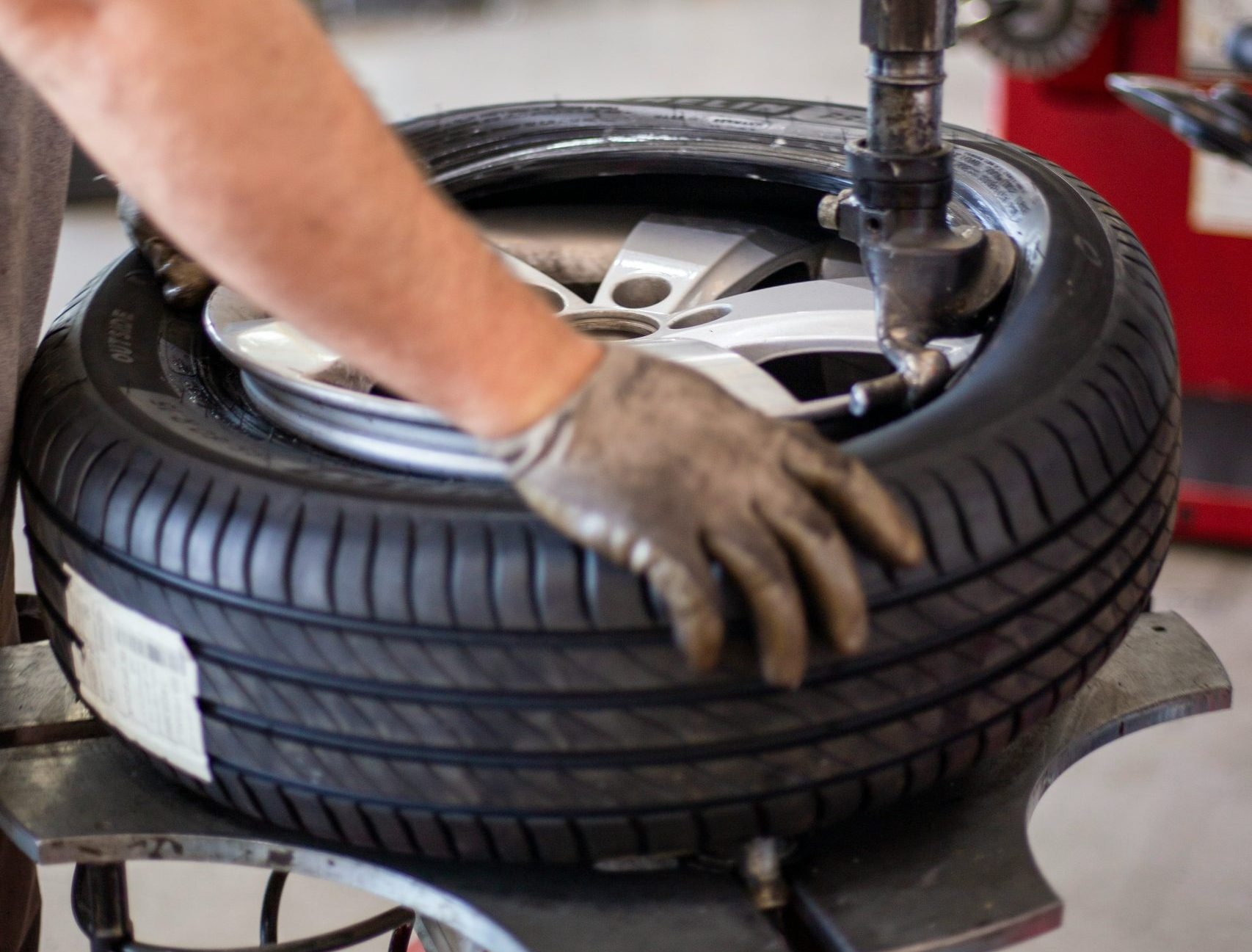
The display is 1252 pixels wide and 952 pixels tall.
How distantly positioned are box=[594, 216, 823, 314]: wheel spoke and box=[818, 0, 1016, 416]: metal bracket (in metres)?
0.20

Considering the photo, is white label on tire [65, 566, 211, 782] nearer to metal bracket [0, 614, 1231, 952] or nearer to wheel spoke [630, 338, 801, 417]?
metal bracket [0, 614, 1231, 952]

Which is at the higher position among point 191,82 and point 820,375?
point 191,82

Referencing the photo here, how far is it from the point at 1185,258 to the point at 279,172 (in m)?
2.19

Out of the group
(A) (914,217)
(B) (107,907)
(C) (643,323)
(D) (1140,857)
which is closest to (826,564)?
(A) (914,217)

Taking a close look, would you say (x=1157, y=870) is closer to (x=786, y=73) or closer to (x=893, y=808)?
(x=893, y=808)

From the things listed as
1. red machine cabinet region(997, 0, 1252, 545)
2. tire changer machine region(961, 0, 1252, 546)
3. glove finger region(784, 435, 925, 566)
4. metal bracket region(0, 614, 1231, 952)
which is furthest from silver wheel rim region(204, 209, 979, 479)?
red machine cabinet region(997, 0, 1252, 545)

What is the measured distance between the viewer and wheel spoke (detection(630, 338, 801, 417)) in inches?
29.6

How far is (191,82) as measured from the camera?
0.53 m

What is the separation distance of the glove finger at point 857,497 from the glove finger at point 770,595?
37 millimetres

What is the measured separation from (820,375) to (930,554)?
1.20 feet

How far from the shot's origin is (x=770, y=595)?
581 mm

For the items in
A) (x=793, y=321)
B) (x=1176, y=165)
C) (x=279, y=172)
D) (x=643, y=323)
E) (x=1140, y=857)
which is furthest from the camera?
(x=1176, y=165)

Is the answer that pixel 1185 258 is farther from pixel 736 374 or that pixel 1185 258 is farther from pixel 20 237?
pixel 20 237

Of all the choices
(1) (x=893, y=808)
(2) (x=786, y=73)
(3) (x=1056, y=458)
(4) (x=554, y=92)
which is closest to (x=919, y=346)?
(3) (x=1056, y=458)
